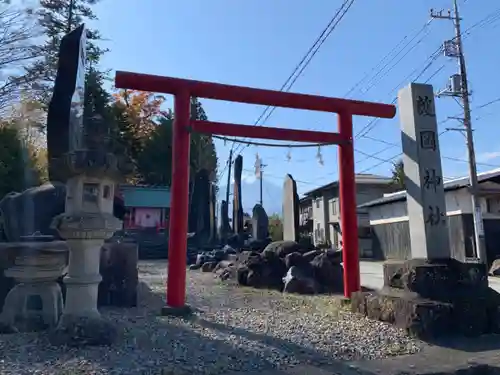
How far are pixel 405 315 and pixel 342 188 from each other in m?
2.63

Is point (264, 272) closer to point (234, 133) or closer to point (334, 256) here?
point (334, 256)

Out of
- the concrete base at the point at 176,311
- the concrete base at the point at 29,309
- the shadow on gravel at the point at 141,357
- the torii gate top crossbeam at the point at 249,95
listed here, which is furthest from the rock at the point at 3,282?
the torii gate top crossbeam at the point at 249,95

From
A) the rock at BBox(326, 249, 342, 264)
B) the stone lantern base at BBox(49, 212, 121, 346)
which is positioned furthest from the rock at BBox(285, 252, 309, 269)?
the stone lantern base at BBox(49, 212, 121, 346)

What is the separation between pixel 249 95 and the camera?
22.0ft

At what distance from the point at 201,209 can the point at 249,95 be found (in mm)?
12291

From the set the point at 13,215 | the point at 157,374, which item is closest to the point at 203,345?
the point at 157,374

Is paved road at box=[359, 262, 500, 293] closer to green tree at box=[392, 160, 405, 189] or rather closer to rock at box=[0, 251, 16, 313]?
rock at box=[0, 251, 16, 313]

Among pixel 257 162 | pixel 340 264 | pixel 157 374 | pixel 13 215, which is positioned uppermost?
pixel 257 162

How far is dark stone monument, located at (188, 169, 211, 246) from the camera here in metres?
18.4

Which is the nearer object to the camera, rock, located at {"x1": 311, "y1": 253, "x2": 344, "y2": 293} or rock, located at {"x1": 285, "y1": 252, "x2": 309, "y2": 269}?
rock, located at {"x1": 311, "y1": 253, "x2": 344, "y2": 293}

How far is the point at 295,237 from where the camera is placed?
37.3ft

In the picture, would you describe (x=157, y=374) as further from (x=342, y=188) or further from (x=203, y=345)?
(x=342, y=188)

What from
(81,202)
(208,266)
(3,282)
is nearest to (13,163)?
(208,266)

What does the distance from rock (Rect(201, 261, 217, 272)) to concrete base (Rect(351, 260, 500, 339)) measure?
26.6 ft
